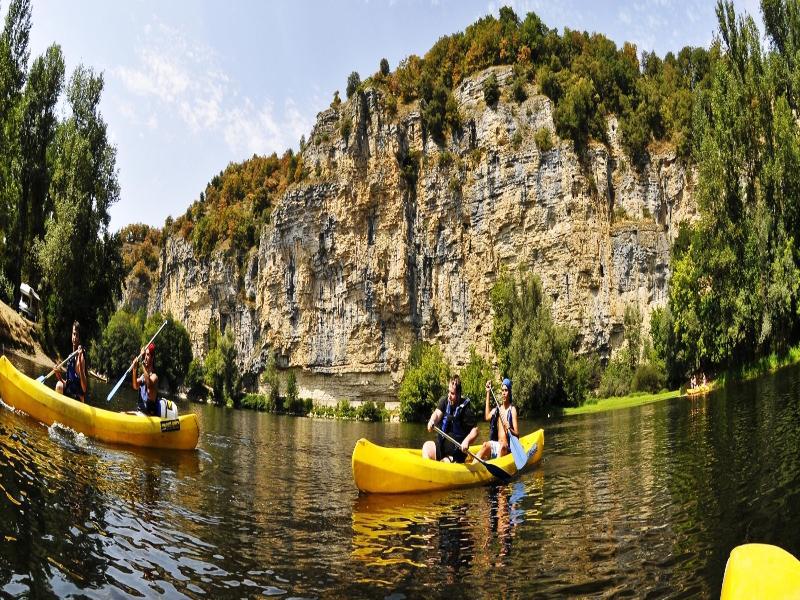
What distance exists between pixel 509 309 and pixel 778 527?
3967 centimetres

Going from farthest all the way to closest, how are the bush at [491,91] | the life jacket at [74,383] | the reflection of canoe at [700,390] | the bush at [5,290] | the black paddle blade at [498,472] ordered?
the bush at [491,91] → the reflection of canoe at [700,390] → the bush at [5,290] → the life jacket at [74,383] → the black paddle blade at [498,472]

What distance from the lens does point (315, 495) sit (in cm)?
1026

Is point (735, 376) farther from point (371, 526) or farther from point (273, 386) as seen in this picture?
point (273, 386)

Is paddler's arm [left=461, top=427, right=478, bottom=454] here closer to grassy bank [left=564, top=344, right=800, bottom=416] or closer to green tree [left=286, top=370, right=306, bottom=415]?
grassy bank [left=564, top=344, right=800, bottom=416]

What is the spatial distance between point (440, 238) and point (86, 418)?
51565 millimetres

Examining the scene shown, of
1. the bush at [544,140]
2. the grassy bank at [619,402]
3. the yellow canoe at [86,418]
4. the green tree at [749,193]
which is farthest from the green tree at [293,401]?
the yellow canoe at [86,418]

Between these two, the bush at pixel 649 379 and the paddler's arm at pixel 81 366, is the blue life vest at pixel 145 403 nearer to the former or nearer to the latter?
the paddler's arm at pixel 81 366

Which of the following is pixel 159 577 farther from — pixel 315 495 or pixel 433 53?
pixel 433 53

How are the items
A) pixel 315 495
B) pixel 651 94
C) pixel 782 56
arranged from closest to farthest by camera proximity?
pixel 315 495 → pixel 782 56 → pixel 651 94

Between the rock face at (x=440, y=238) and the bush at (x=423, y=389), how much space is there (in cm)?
737

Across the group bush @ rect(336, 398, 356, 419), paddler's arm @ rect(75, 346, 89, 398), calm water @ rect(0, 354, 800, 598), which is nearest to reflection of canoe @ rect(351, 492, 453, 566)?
calm water @ rect(0, 354, 800, 598)

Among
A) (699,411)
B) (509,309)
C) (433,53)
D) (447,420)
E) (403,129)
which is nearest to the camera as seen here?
(447,420)

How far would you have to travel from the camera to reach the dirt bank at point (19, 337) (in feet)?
69.2

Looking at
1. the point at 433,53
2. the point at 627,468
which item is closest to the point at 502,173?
the point at 433,53
